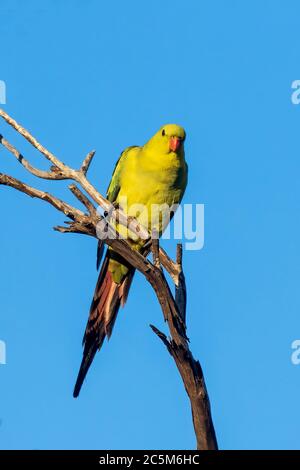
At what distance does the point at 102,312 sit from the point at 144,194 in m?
1.21

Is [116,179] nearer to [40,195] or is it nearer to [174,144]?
[174,144]

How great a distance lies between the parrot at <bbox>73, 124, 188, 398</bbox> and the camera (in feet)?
26.3

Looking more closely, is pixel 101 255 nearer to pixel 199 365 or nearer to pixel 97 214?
pixel 97 214

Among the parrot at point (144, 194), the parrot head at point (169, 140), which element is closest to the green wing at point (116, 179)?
the parrot at point (144, 194)

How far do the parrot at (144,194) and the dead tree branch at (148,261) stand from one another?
0.47 meters

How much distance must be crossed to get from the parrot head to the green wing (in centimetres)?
45

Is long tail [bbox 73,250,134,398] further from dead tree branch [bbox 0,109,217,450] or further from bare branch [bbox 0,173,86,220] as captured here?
bare branch [bbox 0,173,86,220]

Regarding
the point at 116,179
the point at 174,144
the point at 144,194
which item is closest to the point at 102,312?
the point at 144,194

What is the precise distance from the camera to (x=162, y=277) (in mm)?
6305

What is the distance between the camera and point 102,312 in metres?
7.99

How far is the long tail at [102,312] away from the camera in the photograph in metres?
7.55

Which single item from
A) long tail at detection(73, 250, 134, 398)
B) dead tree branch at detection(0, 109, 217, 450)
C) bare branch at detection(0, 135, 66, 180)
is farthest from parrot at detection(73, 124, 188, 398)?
bare branch at detection(0, 135, 66, 180)
